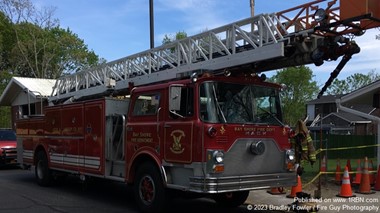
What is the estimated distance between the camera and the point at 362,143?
960 inches

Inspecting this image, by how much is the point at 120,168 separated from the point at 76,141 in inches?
73.6

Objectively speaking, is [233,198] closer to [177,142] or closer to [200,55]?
[177,142]

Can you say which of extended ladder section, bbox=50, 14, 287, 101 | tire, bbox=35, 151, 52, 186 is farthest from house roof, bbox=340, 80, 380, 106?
tire, bbox=35, 151, 52, 186

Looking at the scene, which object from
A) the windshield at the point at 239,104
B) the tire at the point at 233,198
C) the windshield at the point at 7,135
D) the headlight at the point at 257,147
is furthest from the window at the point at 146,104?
the windshield at the point at 7,135

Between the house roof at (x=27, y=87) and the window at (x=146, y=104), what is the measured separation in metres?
16.5

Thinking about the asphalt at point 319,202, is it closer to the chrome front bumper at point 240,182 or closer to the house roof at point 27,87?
the chrome front bumper at point 240,182

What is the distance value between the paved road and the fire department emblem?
1.59 m

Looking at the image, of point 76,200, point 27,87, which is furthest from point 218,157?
point 27,87

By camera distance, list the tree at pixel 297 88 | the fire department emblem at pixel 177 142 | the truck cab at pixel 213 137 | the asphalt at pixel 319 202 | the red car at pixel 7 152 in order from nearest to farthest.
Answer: the truck cab at pixel 213 137 < the fire department emblem at pixel 177 142 < the asphalt at pixel 319 202 < the red car at pixel 7 152 < the tree at pixel 297 88

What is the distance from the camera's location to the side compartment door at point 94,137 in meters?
9.27

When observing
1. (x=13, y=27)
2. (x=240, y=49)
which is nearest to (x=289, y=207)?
(x=240, y=49)

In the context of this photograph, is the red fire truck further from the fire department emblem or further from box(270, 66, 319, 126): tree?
box(270, 66, 319, 126): tree

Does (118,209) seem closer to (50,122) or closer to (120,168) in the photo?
(120,168)

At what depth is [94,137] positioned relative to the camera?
952cm
